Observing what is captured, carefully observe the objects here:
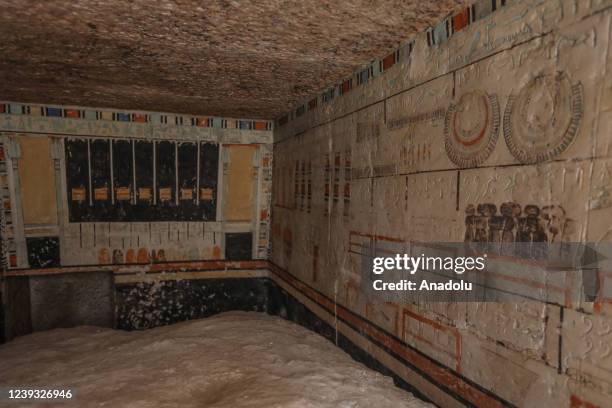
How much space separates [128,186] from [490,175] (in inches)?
137

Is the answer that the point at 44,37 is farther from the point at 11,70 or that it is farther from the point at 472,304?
the point at 472,304

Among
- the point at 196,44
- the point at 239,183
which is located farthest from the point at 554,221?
the point at 239,183

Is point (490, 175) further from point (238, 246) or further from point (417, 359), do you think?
point (238, 246)

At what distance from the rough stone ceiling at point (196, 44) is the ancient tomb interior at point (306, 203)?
0.06ft

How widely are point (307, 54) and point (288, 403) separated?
1.91 m

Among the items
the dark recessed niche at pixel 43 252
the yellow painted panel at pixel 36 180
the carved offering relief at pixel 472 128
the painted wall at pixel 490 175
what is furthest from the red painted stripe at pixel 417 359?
the yellow painted panel at pixel 36 180

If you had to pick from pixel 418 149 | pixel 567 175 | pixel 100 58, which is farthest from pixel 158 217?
pixel 567 175

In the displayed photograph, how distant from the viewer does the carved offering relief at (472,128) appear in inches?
62.1

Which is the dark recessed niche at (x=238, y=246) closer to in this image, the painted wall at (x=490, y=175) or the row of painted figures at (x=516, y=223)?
the painted wall at (x=490, y=175)

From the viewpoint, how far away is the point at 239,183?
4.39 m

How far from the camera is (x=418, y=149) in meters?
2.01

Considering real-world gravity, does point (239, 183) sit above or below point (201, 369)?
above

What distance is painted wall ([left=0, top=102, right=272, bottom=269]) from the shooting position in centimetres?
377

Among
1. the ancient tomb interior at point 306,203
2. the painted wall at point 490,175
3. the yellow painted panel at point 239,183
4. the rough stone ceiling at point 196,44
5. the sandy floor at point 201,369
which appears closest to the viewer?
the painted wall at point 490,175
